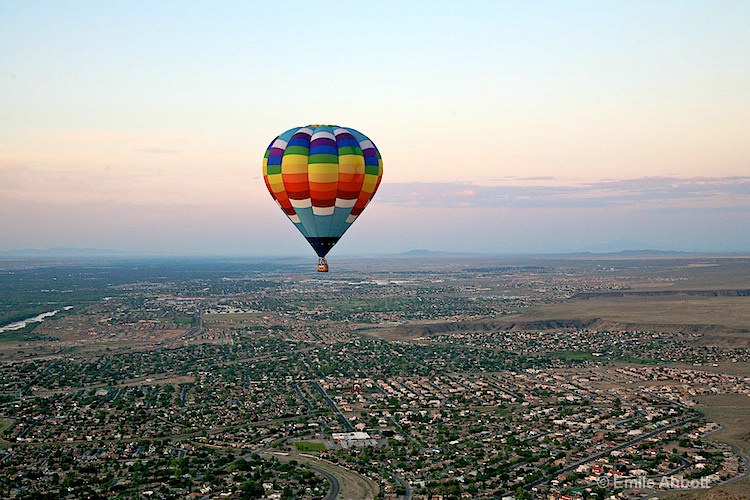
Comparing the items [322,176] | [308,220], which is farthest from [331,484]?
[322,176]

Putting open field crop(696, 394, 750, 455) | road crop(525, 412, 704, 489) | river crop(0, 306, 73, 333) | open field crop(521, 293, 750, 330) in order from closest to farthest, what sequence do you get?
road crop(525, 412, 704, 489) < open field crop(696, 394, 750, 455) < open field crop(521, 293, 750, 330) < river crop(0, 306, 73, 333)

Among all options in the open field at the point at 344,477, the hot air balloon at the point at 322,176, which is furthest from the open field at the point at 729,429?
the hot air balloon at the point at 322,176

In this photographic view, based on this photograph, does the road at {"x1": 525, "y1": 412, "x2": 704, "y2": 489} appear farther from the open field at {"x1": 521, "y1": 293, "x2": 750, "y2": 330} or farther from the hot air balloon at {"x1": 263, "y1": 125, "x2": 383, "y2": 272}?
the open field at {"x1": 521, "y1": 293, "x2": 750, "y2": 330}

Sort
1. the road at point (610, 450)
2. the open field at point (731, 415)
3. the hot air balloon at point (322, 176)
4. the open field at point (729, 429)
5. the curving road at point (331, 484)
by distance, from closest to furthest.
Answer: the open field at point (729, 429) < the curving road at point (331, 484) < the hot air balloon at point (322, 176) < the road at point (610, 450) < the open field at point (731, 415)

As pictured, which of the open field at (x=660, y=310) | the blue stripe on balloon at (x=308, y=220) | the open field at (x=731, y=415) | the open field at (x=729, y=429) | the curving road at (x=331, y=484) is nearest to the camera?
the open field at (x=729, y=429)

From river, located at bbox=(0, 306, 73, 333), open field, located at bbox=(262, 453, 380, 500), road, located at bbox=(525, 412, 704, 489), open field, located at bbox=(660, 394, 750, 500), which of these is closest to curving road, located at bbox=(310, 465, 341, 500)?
open field, located at bbox=(262, 453, 380, 500)

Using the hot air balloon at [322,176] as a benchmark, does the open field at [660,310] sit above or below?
below

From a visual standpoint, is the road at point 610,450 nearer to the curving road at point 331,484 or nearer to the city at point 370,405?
the city at point 370,405

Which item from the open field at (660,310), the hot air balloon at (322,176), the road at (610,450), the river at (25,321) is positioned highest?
the hot air balloon at (322,176)

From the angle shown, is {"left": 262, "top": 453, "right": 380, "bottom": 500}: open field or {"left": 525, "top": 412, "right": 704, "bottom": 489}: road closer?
{"left": 262, "top": 453, "right": 380, "bottom": 500}: open field

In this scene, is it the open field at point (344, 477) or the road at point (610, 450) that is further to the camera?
the road at point (610, 450)
